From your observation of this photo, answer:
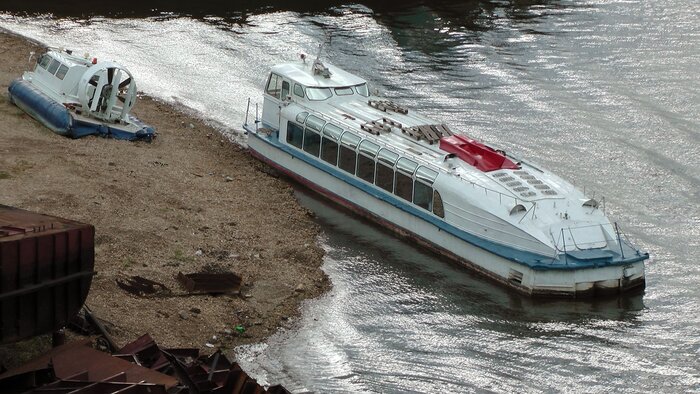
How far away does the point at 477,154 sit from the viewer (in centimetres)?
3084

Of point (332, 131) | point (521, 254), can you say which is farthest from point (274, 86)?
point (521, 254)

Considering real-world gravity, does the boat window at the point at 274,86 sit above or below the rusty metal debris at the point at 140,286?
above

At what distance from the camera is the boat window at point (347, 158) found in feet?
108

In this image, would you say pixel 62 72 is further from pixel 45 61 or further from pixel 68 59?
pixel 45 61

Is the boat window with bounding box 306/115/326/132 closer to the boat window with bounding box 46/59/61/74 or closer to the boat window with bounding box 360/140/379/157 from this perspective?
the boat window with bounding box 360/140/379/157

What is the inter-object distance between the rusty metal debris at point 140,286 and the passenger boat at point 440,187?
8.18m

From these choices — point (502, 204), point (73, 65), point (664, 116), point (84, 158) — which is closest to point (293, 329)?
point (502, 204)

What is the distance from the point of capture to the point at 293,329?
25.4 metres

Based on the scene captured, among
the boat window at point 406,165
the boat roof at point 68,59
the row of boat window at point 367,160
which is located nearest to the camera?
the row of boat window at point 367,160

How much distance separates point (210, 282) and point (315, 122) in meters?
9.49

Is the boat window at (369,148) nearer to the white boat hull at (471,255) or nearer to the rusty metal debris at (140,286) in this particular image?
the white boat hull at (471,255)

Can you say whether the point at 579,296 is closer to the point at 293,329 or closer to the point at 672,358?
the point at 672,358

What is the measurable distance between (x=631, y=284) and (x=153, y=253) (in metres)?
12.2

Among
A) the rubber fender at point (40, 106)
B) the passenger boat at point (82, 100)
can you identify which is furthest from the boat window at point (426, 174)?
the rubber fender at point (40, 106)
